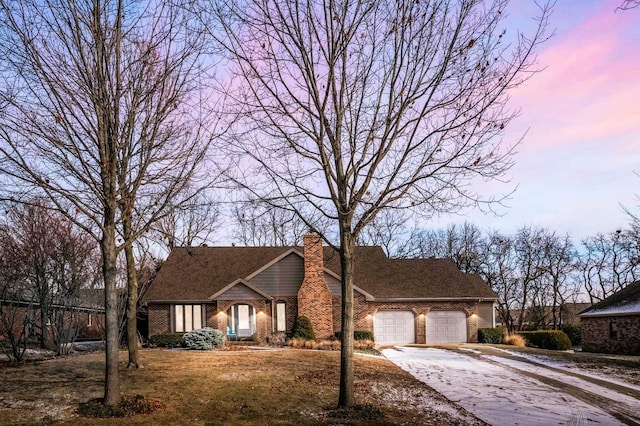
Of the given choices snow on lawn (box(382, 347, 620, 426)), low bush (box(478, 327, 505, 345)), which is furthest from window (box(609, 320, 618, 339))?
snow on lawn (box(382, 347, 620, 426))

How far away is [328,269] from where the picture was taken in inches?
1308

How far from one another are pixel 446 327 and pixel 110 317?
2639 centimetres

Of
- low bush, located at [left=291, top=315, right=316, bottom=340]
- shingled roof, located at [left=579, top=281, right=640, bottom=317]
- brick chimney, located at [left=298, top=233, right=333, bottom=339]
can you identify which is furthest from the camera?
brick chimney, located at [left=298, top=233, right=333, bottom=339]

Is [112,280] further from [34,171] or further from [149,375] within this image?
[149,375]

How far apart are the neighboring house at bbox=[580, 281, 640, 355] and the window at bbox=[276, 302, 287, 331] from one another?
1833 centimetres

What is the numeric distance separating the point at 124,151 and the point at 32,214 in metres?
11.5

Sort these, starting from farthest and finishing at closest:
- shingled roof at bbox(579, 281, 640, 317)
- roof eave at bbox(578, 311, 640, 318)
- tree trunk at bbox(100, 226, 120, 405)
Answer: shingled roof at bbox(579, 281, 640, 317) → roof eave at bbox(578, 311, 640, 318) → tree trunk at bbox(100, 226, 120, 405)

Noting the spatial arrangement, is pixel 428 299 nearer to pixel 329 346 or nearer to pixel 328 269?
pixel 328 269

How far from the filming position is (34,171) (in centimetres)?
1098

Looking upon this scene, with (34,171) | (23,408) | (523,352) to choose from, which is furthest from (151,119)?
(523,352)

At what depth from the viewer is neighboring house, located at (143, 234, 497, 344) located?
3128cm

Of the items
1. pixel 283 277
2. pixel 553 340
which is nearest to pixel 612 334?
pixel 553 340

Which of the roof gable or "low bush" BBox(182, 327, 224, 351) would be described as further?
the roof gable

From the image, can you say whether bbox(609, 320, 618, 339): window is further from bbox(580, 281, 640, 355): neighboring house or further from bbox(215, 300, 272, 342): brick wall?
bbox(215, 300, 272, 342): brick wall
